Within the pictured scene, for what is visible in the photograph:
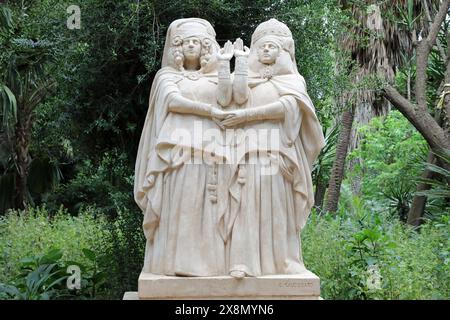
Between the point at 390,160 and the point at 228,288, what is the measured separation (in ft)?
49.1

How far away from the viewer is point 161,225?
6383mm

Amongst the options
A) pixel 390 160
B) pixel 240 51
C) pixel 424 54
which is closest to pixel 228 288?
pixel 240 51

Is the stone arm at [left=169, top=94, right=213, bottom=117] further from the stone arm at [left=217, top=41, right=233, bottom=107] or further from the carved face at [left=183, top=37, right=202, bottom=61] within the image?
the carved face at [left=183, top=37, right=202, bottom=61]

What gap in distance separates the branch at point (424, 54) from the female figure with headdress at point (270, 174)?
612 centimetres

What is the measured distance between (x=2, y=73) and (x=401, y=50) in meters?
7.03

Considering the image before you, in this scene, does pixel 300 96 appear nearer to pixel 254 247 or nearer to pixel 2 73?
pixel 254 247

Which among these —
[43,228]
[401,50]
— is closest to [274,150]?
[43,228]

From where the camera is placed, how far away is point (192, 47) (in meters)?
6.68

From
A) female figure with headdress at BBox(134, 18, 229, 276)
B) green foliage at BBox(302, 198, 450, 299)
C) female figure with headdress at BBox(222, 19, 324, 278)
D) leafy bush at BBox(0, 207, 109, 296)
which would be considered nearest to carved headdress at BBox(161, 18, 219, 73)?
female figure with headdress at BBox(134, 18, 229, 276)

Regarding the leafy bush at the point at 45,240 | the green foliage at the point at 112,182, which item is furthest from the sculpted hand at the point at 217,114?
the green foliage at the point at 112,182

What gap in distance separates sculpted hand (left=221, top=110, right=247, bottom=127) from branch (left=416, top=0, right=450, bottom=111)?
648cm

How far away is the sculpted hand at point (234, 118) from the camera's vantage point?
20.9ft

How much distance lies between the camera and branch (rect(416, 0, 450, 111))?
40.3 feet

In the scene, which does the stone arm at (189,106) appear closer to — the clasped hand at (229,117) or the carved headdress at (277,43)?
the clasped hand at (229,117)
